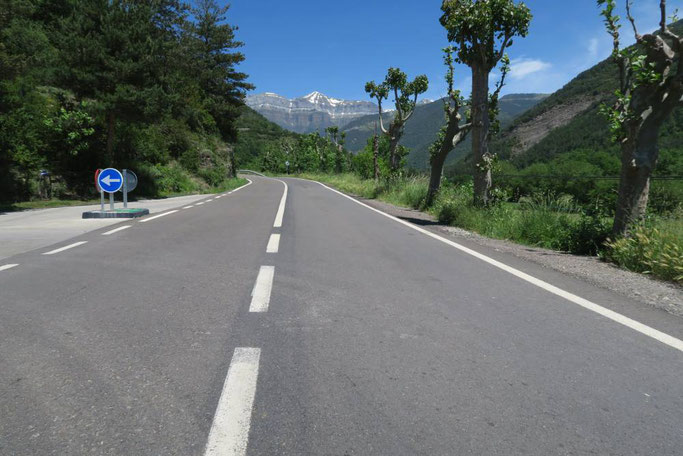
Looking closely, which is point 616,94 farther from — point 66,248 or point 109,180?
point 109,180

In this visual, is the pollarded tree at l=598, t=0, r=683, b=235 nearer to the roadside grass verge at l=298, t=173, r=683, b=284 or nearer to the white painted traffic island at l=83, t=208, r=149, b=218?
the roadside grass verge at l=298, t=173, r=683, b=284

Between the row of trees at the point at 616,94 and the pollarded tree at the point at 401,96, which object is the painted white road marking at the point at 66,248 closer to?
the row of trees at the point at 616,94

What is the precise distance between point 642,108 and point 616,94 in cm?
49

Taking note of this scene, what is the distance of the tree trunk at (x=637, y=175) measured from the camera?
6.68 m

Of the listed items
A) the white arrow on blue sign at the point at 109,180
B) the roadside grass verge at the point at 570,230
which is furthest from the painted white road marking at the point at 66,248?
the roadside grass verge at the point at 570,230

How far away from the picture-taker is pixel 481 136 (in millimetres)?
12133

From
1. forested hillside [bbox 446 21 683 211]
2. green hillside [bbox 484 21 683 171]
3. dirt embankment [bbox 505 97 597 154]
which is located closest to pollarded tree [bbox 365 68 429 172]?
forested hillside [bbox 446 21 683 211]

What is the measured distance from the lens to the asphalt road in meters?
2.06

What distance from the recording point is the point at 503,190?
1177 centimetres

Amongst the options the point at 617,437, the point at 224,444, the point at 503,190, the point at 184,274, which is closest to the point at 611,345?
the point at 617,437

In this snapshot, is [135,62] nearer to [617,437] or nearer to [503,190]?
[503,190]

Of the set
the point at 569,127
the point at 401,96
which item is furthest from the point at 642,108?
the point at 569,127

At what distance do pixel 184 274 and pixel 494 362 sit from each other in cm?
378

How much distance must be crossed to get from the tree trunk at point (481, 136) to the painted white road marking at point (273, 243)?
589 centimetres
